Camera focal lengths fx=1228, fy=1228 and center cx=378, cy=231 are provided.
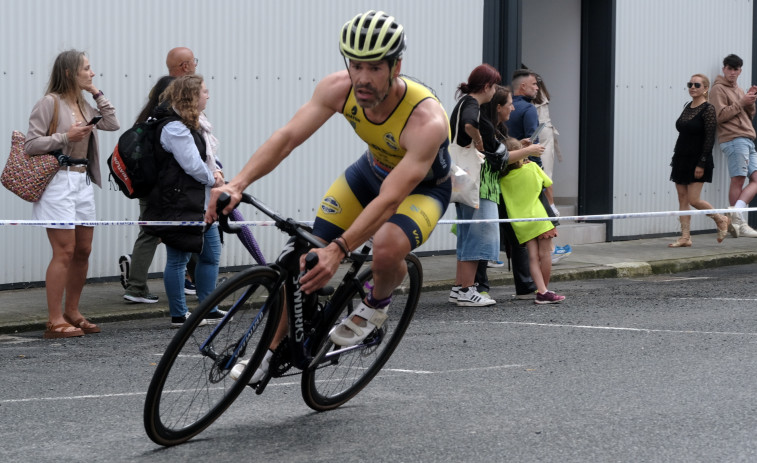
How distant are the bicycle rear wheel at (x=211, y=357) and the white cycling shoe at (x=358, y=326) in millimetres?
456

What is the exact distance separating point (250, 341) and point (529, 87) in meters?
7.23

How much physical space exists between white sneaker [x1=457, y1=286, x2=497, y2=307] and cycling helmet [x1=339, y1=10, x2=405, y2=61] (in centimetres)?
531

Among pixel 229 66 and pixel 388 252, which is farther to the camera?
pixel 229 66

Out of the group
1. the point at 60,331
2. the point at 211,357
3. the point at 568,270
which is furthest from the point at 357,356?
the point at 568,270

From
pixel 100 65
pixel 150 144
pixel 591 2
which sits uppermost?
pixel 591 2

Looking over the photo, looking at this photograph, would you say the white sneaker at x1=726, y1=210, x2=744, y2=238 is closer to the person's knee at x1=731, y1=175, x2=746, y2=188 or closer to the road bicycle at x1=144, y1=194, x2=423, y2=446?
the person's knee at x1=731, y1=175, x2=746, y2=188

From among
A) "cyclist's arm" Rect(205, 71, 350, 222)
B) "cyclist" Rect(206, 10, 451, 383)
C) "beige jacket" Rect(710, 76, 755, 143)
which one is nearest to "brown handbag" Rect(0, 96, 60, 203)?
"cyclist" Rect(206, 10, 451, 383)

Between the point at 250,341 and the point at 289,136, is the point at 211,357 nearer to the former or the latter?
the point at 250,341

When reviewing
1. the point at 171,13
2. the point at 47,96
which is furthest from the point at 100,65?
the point at 47,96

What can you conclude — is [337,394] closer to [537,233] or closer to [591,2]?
[537,233]

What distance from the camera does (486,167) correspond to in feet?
33.2

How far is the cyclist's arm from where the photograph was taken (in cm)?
506

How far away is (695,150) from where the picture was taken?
1512cm

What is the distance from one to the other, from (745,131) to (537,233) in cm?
716
